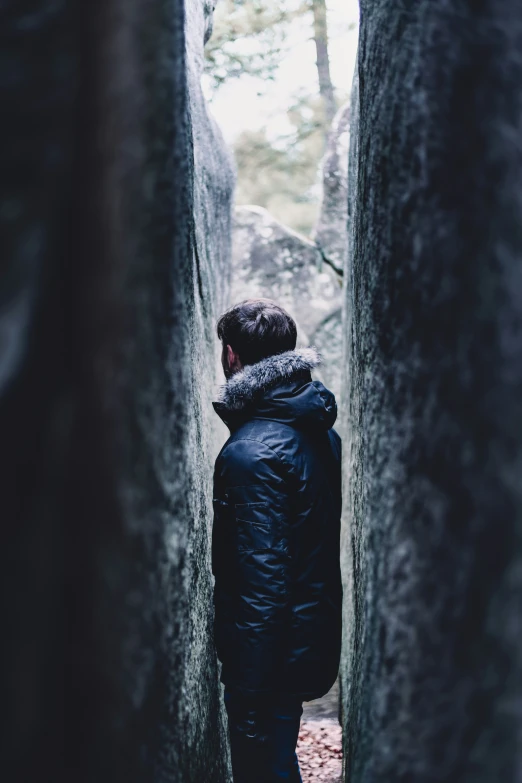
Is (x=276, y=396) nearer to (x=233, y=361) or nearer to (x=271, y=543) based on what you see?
(x=233, y=361)

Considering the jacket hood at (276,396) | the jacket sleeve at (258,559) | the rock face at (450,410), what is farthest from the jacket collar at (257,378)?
the rock face at (450,410)

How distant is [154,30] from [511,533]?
1.25 m

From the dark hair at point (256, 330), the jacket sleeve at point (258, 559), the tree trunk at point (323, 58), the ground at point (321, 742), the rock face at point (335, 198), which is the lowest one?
the ground at point (321, 742)

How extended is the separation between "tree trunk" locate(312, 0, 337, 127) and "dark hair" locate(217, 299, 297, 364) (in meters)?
10.5

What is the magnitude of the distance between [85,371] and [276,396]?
1427mm

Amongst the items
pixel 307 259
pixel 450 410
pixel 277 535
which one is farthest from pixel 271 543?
pixel 307 259

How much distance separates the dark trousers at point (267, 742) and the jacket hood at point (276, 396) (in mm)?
1111

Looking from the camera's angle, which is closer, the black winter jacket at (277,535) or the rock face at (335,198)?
the black winter jacket at (277,535)

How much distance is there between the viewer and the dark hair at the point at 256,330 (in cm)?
271

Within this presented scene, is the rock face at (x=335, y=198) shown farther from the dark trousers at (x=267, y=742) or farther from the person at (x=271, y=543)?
the dark trousers at (x=267, y=742)

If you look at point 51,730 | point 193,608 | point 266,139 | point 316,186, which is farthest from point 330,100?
point 51,730

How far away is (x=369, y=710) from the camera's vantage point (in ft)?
5.75

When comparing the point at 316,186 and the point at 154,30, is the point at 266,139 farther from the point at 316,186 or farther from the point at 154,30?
the point at 154,30

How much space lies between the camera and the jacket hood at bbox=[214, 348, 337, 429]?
2617mm
